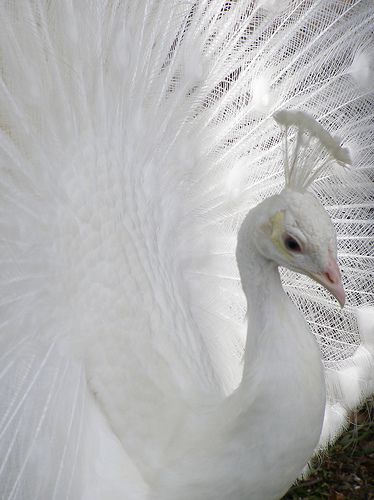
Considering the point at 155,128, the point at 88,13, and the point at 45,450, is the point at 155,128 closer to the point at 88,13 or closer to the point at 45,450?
the point at 88,13

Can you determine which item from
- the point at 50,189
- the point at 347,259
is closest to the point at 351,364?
the point at 347,259

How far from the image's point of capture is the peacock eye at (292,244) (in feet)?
5.06

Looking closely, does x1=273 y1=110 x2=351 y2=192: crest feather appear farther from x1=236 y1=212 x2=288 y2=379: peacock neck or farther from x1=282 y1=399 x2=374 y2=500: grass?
x1=282 y1=399 x2=374 y2=500: grass

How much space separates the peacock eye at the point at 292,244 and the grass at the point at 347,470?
132cm

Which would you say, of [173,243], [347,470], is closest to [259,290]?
[173,243]

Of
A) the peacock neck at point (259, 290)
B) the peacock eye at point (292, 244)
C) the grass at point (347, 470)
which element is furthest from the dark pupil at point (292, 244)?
the grass at point (347, 470)

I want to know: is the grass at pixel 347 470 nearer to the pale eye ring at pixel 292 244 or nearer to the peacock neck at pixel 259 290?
the peacock neck at pixel 259 290

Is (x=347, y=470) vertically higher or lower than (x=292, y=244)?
lower

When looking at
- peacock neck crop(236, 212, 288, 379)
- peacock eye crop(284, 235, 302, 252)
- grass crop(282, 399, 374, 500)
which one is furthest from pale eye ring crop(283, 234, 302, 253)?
grass crop(282, 399, 374, 500)

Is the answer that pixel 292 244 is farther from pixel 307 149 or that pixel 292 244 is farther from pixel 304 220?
pixel 307 149

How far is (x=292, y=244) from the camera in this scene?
1.55m

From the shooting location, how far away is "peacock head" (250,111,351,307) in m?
1.52

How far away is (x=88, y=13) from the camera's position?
78.7 inches

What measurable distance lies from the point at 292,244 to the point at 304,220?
6 centimetres
